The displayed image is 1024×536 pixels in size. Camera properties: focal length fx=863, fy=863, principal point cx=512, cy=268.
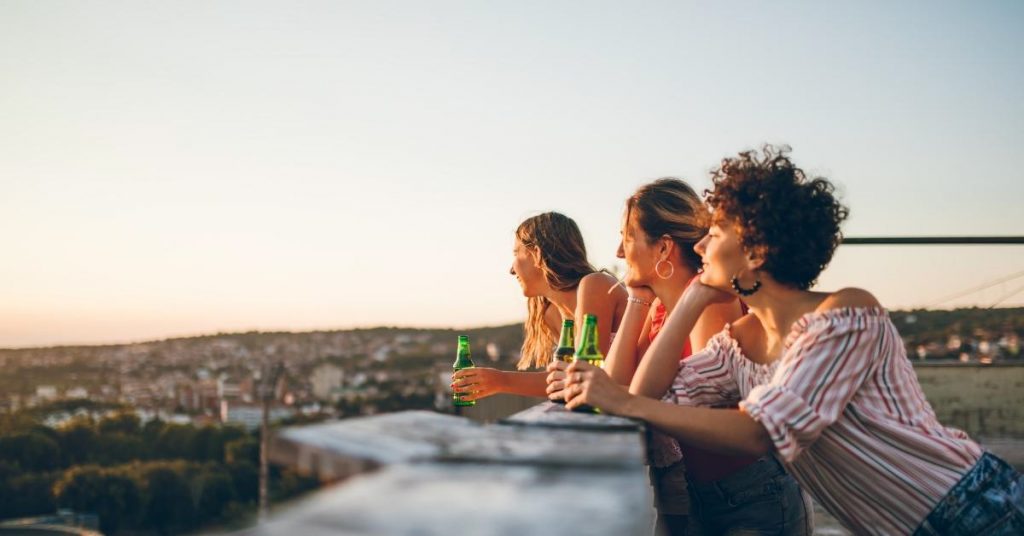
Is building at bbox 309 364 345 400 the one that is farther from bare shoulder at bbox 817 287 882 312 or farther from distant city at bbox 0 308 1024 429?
bare shoulder at bbox 817 287 882 312

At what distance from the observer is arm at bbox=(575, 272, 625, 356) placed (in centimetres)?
299

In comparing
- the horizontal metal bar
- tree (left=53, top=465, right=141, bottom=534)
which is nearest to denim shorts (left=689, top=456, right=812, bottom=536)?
the horizontal metal bar

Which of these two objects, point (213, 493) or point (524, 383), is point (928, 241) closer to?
point (524, 383)

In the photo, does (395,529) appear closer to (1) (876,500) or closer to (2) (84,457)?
(1) (876,500)

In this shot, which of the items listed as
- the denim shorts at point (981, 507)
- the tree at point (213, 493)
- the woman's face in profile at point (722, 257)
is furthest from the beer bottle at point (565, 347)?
the tree at point (213, 493)

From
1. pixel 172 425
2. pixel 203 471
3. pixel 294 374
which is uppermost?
pixel 294 374

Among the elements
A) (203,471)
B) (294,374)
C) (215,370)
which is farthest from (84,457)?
(294,374)

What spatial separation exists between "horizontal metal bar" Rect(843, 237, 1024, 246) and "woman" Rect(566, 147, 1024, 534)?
2401 mm

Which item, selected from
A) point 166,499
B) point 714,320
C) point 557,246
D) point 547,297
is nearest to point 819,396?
point 714,320

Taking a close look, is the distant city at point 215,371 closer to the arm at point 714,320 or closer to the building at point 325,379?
the building at point 325,379

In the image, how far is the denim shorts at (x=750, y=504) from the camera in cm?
213

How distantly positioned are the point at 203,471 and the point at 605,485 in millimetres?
46315

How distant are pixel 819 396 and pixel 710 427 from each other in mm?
221

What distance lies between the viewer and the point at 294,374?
30.7 metres
